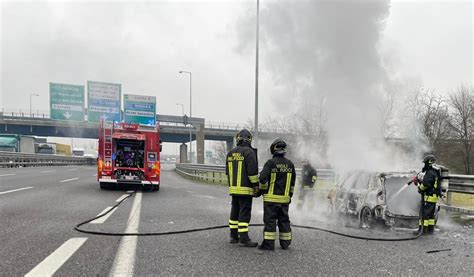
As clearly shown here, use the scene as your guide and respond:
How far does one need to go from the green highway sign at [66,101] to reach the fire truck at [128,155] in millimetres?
18806

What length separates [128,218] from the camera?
24.3 ft

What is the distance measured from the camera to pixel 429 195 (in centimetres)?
659

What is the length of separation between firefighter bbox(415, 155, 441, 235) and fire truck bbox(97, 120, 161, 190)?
9763 mm

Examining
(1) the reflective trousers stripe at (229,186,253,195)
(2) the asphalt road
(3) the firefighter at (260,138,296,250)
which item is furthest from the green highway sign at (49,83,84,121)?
(3) the firefighter at (260,138,296,250)

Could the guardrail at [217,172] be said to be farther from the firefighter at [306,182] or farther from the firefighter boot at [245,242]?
the firefighter boot at [245,242]

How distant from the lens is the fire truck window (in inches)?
552

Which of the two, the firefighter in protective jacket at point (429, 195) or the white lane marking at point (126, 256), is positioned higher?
the firefighter in protective jacket at point (429, 195)

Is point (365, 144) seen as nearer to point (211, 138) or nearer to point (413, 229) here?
point (413, 229)

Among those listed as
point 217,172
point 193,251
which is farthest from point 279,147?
point 217,172

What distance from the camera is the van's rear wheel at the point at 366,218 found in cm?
718

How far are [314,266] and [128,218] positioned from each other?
440 cm

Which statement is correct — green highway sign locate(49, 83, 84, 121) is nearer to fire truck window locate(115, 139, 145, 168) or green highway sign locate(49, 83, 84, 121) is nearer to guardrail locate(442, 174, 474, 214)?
fire truck window locate(115, 139, 145, 168)

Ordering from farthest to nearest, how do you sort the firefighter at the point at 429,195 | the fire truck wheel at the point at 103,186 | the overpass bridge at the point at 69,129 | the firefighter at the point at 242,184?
1. the overpass bridge at the point at 69,129
2. the fire truck wheel at the point at 103,186
3. the firefighter at the point at 429,195
4. the firefighter at the point at 242,184

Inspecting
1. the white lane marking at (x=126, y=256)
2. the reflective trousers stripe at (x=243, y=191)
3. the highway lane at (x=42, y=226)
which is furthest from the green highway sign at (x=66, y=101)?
the reflective trousers stripe at (x=243, y=191)
